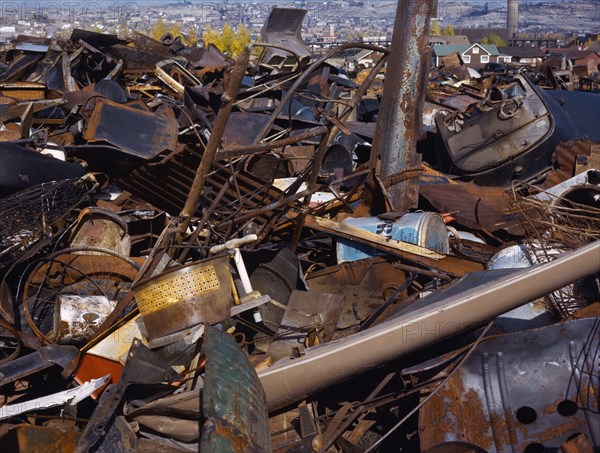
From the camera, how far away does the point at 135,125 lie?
5742 millimetres

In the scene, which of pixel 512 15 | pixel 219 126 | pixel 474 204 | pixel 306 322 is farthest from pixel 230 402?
pixel 512 15

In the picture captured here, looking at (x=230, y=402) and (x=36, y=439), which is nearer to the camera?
(x=230, y=402)

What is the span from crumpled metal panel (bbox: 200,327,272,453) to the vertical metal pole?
4034 mm

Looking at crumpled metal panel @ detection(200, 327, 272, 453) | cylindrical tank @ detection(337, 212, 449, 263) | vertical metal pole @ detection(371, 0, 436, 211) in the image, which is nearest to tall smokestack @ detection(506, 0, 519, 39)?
vertical metal pole @ detection(371, 0, 436, 211)

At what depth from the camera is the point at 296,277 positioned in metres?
4.82

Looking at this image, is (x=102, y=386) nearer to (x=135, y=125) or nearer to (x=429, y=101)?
(x=135, y=125)

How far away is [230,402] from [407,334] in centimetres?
101

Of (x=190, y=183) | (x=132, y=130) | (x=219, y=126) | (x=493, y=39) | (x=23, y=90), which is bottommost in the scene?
(x=493, y=39)

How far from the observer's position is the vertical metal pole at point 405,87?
6527 millimetres

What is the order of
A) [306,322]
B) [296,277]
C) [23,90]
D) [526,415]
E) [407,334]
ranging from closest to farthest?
[407,334] → [526,415] → [306,322] → [296,277] → [23,90]

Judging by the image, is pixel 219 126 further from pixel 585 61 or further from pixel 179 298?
pixel 585 61

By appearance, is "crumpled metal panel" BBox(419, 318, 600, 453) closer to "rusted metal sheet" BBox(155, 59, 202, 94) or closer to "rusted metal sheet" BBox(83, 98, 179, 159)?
Answer: "rusted metal sheet" BBox(83, 98, 179, 159)

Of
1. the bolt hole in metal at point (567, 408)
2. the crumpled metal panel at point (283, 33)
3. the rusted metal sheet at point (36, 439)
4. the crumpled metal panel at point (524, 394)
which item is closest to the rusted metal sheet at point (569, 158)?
the crumpled metal panel at point (524, 394)

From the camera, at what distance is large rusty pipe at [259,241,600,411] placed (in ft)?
9.93
